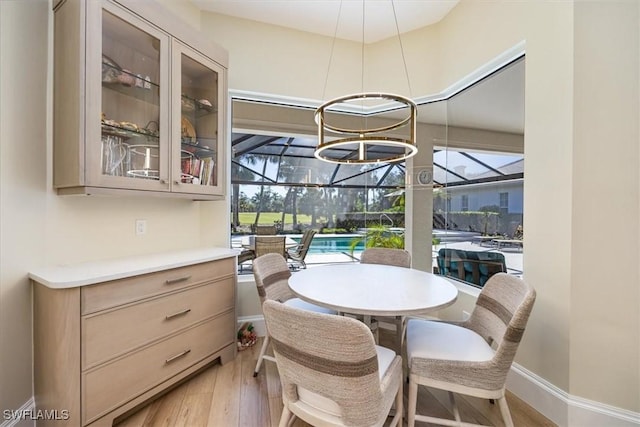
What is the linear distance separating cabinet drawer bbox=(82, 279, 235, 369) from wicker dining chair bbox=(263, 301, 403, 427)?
3.31 feet

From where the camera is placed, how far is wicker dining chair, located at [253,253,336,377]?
6.70 ft

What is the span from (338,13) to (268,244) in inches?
105

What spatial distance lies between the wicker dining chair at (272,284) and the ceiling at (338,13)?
2.29 metres

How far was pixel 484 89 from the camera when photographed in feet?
8.65

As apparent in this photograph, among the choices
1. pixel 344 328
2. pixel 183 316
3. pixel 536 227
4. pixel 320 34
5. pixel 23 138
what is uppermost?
pixel 320 34

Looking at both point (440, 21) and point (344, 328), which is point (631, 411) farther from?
point (440, 21)

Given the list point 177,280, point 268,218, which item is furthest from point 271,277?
point 268,218

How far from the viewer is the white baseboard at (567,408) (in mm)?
1576

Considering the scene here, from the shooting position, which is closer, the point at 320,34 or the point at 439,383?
the point at 439,383

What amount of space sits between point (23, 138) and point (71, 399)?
54.8 inches

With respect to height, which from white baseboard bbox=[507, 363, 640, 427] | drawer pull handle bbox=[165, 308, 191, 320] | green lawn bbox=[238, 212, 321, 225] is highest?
green lawn bbox=[238, 212, 321, 225]

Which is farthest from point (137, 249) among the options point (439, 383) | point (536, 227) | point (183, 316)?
point (536, 227)
